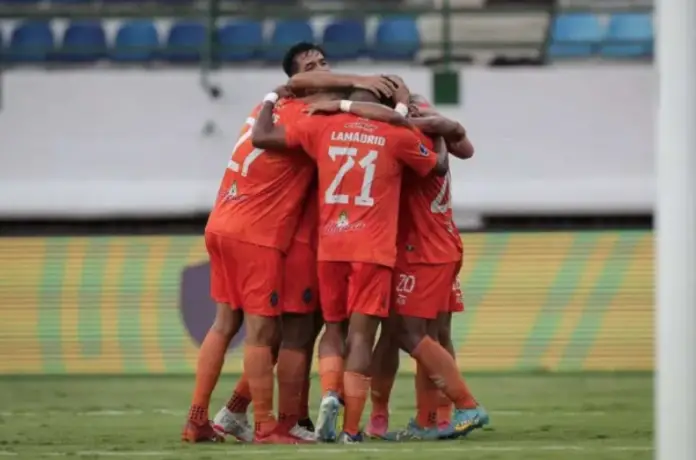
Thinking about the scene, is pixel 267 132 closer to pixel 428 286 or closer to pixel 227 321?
pixel 227 321

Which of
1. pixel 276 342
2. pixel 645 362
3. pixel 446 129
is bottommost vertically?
pixel 645 362

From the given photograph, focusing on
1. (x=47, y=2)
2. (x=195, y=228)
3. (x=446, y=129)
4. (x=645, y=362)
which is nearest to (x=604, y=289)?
(x=645, y=362)

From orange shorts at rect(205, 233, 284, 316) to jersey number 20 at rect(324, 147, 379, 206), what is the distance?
558 mm

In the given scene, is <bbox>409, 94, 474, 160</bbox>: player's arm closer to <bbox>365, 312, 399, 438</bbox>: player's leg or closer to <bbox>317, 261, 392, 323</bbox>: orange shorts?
<bbox>317, 261, 392, 323</bbox>: orange shorts

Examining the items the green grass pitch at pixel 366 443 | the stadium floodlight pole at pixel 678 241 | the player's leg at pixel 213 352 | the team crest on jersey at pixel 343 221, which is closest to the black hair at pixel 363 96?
the team crest on jersey at pixel 343 221

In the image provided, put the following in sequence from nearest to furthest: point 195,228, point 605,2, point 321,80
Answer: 1. point 321,80
2. point 195,228
3. point 605,2

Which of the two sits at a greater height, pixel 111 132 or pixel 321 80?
pixel 321 80

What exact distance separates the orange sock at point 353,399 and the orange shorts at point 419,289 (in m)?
0.62

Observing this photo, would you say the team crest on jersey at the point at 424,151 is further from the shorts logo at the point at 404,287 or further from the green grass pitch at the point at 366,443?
the green grass pitch at the point at 366,443

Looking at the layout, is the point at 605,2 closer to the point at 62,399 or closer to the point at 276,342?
the point at 62,399

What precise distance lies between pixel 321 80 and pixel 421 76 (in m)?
9.39

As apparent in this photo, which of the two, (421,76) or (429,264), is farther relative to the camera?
(421,76)

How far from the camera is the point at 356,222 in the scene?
9.67 meters

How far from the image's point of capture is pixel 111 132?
64.2 feet
